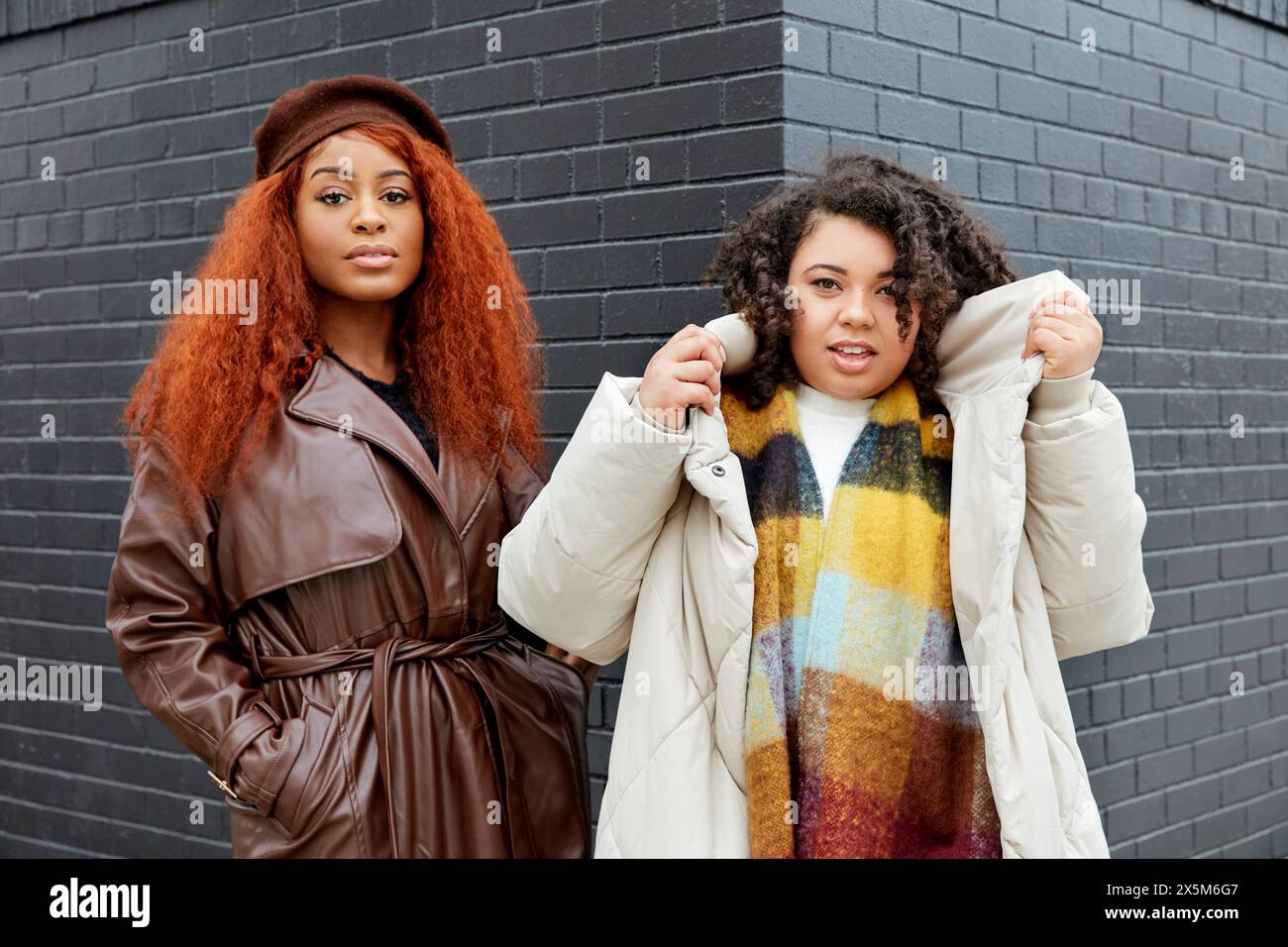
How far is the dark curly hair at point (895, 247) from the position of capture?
249 cm

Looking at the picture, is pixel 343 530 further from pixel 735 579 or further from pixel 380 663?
pixel 735 579

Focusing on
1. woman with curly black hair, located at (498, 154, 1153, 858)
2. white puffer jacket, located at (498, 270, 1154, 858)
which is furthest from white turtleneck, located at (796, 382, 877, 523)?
white puffer jacket, located at (498, 270, 1154, 858)

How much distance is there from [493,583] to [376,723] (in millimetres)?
386

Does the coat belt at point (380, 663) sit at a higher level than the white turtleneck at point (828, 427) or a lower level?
lower

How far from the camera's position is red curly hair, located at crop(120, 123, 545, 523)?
2676 millimetres

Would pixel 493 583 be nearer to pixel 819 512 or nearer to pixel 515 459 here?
pixel 515 459

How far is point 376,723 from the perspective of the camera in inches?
102

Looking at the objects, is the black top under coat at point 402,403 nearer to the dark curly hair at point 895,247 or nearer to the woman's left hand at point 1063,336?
the dark curly hair at point 895,247

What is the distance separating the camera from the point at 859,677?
235 centimetres

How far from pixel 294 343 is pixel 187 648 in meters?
0.63

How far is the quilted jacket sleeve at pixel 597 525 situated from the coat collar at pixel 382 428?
252mm

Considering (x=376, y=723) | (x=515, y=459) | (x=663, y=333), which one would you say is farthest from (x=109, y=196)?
(x=376, y=723)

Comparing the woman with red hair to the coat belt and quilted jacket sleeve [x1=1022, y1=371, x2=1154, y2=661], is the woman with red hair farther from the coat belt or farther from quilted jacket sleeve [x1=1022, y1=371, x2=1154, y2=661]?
quilted jacket sleeve [x1=1022, y1=371, x2=1154, y2=661]

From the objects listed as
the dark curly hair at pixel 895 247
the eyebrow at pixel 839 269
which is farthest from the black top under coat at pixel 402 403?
the eyebrow at pixel 839 269
